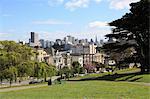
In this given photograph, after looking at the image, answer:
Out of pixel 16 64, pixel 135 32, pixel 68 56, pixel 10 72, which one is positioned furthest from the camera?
pixel 68 56

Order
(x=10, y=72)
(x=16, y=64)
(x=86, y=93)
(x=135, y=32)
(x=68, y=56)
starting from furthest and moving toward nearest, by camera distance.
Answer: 1. (x=68, y=56)
2. (x=16, y=64)
3. (x=10, y=72)
4. (x=135, y=32)
5. (x=86, y=93)

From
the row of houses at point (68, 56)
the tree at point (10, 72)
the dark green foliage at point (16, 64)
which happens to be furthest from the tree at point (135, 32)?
the row of houses at point (68, 56)

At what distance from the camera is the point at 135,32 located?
5247 cm

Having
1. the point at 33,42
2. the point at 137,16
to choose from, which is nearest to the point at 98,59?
the point at 33,42

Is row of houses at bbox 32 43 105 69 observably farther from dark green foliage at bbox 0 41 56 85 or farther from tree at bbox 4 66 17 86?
tree at bbox 4 66 17 86

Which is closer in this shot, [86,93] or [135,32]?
[86,93]

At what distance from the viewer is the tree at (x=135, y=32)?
166ft

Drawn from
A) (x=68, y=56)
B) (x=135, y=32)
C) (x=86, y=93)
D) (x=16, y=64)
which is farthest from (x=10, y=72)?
(x=68, y=56)

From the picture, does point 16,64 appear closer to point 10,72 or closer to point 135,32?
point 10,72

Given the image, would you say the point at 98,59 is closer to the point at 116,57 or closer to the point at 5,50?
the point at 116,57

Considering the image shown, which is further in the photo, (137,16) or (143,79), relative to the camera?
(137,16)

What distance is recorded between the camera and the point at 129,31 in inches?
2080

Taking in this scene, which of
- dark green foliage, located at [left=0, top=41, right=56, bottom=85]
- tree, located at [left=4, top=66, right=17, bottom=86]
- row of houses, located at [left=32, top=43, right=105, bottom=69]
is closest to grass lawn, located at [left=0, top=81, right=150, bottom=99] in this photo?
tree, located at [left=4, top=66, right=17, bottom=86]

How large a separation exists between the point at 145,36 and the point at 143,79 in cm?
1149
